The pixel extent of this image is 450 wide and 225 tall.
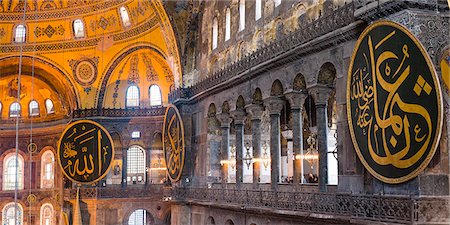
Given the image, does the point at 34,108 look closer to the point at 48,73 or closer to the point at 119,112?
the point at 48,73

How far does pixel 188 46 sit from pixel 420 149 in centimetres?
1178

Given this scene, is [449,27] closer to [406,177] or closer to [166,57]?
[406,177]

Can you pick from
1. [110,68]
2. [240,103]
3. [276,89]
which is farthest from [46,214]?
[276,89]

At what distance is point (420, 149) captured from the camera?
7.91 metres

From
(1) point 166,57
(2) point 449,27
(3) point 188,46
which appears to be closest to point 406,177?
(2) point 449,27

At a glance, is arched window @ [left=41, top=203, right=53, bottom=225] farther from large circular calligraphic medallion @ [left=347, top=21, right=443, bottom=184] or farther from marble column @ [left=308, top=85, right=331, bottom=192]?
large circular calligraphic medallion @ [left=347, top=21, right=443, bottom=184]

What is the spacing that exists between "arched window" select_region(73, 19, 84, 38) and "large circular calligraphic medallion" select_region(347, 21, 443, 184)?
1519cm

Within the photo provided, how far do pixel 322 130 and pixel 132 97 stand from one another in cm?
1327

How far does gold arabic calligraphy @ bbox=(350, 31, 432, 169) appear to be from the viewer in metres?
7.98

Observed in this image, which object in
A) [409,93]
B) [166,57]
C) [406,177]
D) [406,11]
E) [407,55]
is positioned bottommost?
[406,177]

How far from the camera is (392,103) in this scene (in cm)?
849

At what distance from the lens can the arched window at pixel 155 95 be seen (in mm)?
23266

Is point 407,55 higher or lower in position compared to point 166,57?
lower

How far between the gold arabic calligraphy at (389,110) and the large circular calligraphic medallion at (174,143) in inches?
352
